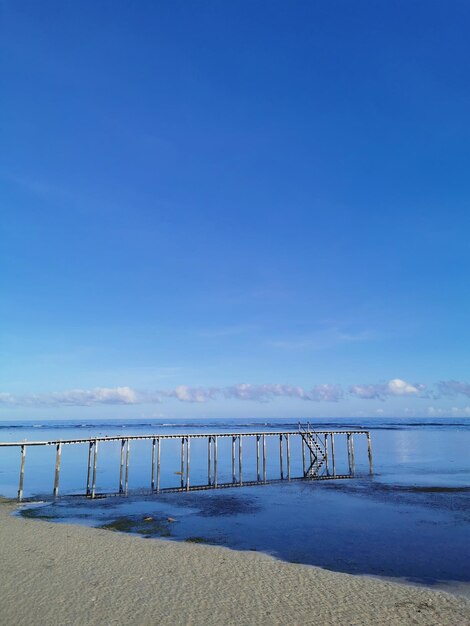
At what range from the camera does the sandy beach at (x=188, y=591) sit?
9242mm

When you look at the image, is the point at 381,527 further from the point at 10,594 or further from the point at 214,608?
the point at 10,594

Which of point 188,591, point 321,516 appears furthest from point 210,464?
point 188,591

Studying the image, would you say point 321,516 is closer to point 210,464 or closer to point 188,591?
point 188,591

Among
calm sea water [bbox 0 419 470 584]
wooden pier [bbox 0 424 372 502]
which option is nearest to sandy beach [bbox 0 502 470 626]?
calm sea water [bbox 0 419 470 584]

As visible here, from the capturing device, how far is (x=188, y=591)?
10.7 meters

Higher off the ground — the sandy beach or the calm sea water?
the sandy beach

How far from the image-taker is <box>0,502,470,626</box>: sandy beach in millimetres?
9242

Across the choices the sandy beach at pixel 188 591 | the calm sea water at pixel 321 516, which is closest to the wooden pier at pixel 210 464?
the calm sea water at pixel 321 516

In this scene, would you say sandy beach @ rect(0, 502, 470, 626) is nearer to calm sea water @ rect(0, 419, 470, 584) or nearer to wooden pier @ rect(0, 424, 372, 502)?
calm sea water @ rect(0, 419, 470, 584)

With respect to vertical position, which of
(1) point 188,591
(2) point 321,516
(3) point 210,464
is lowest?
(2) point 321,516

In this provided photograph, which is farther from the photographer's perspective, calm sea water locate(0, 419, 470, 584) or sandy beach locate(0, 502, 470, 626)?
calm sea water locate(0, 419, 470, 584)

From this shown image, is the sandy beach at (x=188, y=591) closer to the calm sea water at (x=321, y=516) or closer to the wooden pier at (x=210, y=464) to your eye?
the calm sea water at (x=321, y=516)

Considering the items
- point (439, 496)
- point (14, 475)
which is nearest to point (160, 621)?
point (439, 496)

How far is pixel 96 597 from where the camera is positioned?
10203 millimetres
